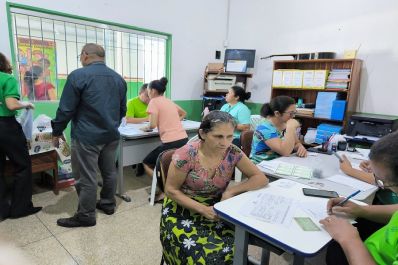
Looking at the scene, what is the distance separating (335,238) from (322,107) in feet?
9.92

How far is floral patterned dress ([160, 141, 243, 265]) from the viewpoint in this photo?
136cm

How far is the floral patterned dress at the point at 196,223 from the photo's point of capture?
136cm

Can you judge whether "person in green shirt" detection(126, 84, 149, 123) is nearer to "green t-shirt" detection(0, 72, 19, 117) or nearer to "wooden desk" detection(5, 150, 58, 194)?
"wooden desk" detection(5, 150, 58, 194)

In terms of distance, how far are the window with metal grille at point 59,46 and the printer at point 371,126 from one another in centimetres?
301

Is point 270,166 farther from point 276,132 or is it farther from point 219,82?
point 219,82

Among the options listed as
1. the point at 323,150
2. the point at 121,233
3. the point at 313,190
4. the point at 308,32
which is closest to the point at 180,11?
the point at 308,32

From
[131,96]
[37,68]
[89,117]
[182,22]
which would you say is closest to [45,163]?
[89,117]

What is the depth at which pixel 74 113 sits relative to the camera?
2.28 metres

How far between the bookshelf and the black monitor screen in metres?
0.50

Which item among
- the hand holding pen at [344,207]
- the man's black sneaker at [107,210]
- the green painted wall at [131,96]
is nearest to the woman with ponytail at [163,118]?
the man's black sneaker at [107,210]

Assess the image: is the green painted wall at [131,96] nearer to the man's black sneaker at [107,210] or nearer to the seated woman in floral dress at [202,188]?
the man's black sneaker at [107,210]

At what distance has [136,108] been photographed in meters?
3.78

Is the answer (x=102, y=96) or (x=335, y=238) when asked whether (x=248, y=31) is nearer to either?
(x=102, y=96)

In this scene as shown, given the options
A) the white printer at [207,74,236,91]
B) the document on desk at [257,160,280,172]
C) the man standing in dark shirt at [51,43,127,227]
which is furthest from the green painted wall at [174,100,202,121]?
the document on desk at [257,160,280,172]
